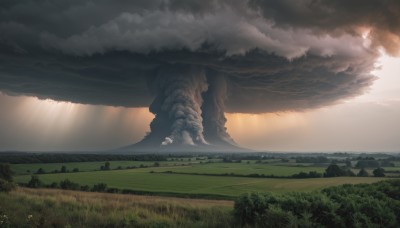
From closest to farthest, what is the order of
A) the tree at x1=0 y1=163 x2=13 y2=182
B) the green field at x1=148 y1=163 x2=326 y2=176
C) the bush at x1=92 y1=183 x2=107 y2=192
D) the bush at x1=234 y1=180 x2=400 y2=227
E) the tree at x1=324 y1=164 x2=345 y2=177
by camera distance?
the bush at x1=234 y1=180 x2=400 y2=227, the bush at x1=92 y1=183 x2=107 y2=192, the tree at x1=0 y1=163 x2=13 y2=182, the tree at x1=324 y1=164 x2=345 y2=177, the green field at x1=148 y1=163 x2=326 y2=176

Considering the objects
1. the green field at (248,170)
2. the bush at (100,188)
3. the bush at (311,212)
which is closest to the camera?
the bush at (311,212)

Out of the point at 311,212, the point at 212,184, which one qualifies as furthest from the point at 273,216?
the point at 212,184

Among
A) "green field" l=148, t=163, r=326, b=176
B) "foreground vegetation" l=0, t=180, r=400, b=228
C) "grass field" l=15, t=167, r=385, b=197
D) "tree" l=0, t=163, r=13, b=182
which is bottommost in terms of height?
"grass field" l=15, t=167, r=385, b=197

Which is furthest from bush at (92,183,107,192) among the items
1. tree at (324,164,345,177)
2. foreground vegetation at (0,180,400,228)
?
tree at (324,164,345,177)

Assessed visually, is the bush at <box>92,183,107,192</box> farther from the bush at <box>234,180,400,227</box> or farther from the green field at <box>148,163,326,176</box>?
the bush at <box>234,180,400,227</box>

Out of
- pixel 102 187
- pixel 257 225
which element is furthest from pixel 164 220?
pixel 102 187

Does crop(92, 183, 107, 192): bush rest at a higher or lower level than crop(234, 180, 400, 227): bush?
lower

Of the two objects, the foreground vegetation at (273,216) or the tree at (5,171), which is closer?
the foreground vegetation at (273,216)

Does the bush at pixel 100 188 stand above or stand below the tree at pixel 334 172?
below

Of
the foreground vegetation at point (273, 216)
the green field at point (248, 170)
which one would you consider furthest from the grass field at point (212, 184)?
the foreground vegetation at point (273, 216)

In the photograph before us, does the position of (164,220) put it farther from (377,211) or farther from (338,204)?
(377,211)

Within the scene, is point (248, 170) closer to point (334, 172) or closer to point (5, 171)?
point (334, 172)

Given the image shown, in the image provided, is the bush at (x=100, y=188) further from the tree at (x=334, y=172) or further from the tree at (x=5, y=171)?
the tree at (x=334, y=172)
